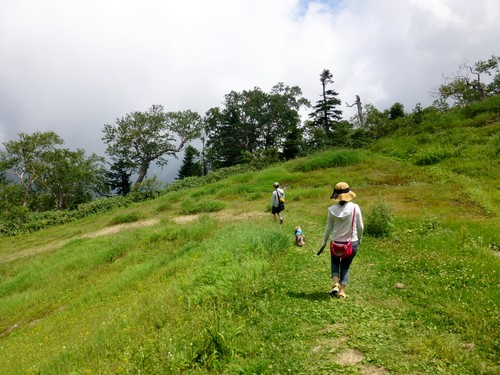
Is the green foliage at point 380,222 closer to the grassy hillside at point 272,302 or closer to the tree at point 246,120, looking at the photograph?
the grassy hillside at point 272,302

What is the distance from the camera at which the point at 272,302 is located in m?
6.48

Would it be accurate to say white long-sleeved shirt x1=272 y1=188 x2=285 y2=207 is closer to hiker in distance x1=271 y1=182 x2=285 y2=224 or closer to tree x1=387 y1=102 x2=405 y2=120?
hiker in distance x1=271 y1=182 x2=285 y2=224

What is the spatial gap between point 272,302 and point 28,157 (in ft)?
160

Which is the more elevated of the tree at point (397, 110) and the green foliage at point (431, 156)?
the tree at point (397, 110)

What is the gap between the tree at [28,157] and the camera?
141ft

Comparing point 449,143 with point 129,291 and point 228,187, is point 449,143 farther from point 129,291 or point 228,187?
point 129,291

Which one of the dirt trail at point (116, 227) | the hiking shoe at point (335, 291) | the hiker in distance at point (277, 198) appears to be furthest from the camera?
the dirt trail at point (116, 227)

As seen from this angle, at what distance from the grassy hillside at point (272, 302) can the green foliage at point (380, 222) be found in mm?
260

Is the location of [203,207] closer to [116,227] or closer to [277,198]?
[116,227]

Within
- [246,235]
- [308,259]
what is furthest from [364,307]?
[246,235]

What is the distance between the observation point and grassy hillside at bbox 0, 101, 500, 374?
4.75 metres

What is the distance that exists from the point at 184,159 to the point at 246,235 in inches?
1946

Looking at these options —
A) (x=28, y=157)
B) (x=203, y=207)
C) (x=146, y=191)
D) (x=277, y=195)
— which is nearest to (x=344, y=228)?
(x=277, y=195)

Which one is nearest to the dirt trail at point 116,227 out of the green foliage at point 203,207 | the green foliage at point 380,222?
the green foliage at point 203,207
